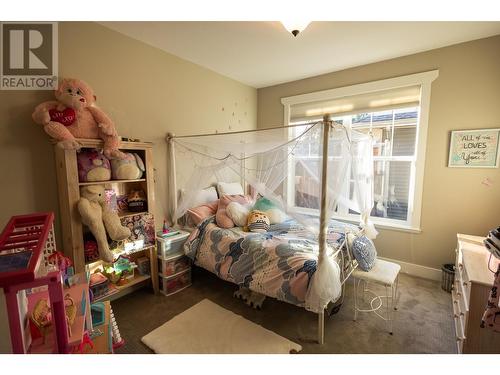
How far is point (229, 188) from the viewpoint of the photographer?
3.17 meters

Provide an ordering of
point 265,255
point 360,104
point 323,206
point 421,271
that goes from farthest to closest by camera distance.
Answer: point 360,104 < point 421,271 < point 265,255 < point 323,206

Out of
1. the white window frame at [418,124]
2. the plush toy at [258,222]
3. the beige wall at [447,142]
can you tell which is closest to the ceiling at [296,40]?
the beige wall at [447,142]

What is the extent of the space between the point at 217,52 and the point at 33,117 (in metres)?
1.86

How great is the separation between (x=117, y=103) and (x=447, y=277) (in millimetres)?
3911

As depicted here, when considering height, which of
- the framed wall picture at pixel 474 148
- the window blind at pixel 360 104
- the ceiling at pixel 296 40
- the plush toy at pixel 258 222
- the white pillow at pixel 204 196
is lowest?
the plush toy at pixel 258 222

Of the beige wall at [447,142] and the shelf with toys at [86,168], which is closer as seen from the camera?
the shelf with toys at [86,168]

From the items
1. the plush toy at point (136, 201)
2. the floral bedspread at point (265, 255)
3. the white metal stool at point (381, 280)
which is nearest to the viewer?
the floral bedspread at point (265, 255)

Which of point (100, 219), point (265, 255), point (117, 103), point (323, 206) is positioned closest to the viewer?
point (323, 206)

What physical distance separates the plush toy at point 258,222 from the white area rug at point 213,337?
0.84m

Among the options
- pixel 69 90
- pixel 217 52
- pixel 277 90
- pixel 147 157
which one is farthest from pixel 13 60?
pixel 277 90

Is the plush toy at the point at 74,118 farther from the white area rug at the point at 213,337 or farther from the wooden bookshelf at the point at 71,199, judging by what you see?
the white area rug at the point at 213,337

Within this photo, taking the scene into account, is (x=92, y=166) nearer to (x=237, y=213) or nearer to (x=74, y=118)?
(x=74, y=118)

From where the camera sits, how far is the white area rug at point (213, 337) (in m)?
1.74

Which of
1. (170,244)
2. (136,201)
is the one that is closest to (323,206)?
(170,244)
